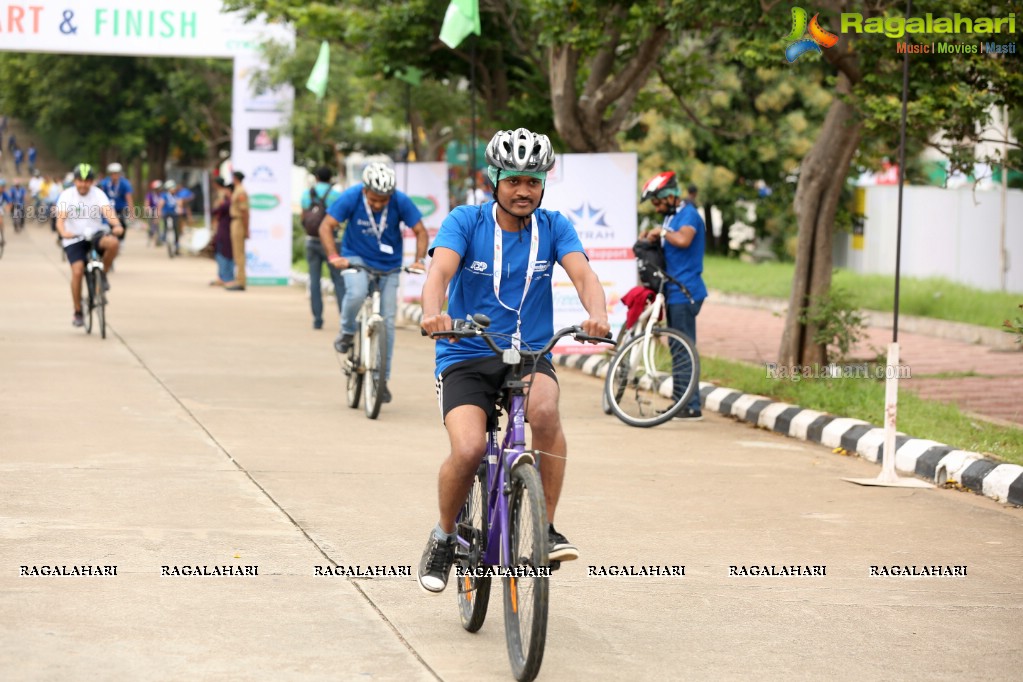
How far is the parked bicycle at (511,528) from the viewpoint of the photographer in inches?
201

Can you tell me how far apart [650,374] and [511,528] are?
667 centimetres

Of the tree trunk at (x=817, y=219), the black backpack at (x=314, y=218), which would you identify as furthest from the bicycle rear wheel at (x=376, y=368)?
the black backpack at (x=314, y=218)

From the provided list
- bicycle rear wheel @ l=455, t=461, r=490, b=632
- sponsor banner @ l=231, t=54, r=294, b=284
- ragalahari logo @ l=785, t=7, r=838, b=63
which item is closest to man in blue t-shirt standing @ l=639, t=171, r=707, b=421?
ragalahari logo @ l=785, t=7, r=838, b=63

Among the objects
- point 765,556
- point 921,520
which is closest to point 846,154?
point 921,520

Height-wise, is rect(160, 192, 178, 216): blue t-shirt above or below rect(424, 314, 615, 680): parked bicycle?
above

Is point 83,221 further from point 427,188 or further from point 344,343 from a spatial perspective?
point 427,188

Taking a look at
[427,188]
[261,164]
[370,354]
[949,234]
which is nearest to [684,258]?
[370,354]

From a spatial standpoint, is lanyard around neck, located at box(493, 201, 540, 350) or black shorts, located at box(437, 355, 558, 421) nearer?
black shorts, located at box(437, 355, 558, 421)

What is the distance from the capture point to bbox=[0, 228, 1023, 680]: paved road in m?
5.57

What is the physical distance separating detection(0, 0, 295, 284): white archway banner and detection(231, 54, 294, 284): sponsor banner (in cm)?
2

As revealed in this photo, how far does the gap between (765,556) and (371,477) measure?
2688 mm

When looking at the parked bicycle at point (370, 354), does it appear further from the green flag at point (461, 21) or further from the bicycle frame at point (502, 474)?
the bicycle frame at point (502, 474)

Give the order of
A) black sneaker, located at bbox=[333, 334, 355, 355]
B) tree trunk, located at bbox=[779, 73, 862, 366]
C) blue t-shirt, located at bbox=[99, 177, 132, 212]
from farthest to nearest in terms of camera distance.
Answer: blue t-shirt, located at bbox=[99, 177, 132, 212]
tree trunk, located at bbox=[779, 73, 862, 366]
black sneaker, located at bbox=[333, 334, 355, 355]

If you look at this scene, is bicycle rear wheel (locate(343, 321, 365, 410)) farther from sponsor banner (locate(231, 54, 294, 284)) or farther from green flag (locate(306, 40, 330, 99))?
sponsor banner (locate(231, 54, 294, 284))
